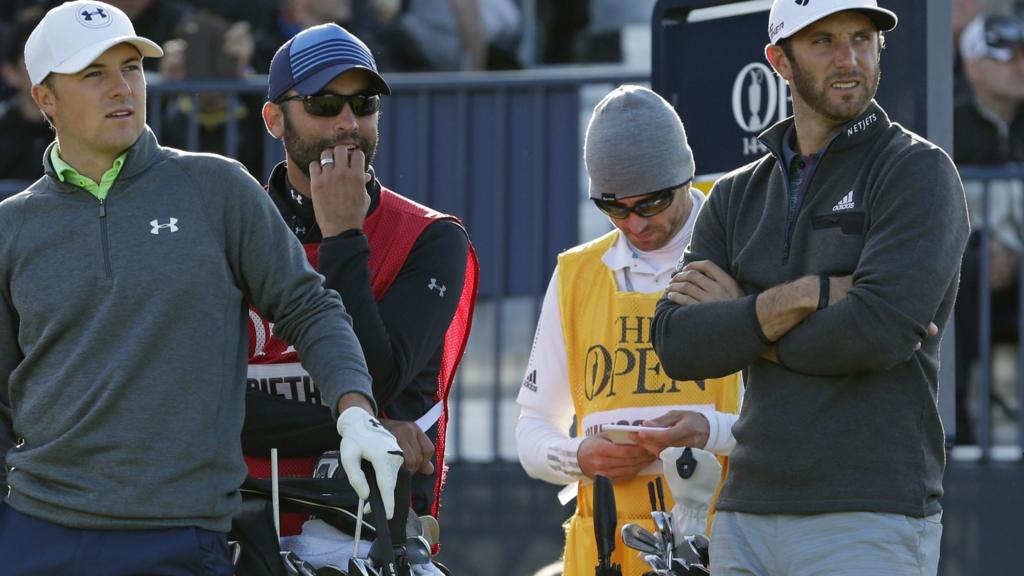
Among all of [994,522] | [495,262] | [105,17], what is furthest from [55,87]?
[994,522]

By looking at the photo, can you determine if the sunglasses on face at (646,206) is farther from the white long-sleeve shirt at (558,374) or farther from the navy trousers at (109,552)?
the navy trousers at (109,552)

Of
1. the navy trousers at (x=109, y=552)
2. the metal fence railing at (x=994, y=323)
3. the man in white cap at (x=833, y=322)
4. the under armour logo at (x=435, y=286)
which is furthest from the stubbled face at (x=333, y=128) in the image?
the metal fence railing at (x=994, y=323)

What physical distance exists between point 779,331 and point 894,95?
1.00 metres

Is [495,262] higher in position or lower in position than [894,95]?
lower

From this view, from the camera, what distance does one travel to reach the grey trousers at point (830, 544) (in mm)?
4246

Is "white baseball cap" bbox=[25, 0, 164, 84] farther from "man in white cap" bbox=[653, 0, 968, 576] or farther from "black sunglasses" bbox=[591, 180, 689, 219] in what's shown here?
"man in white cap" bbox=[653, 0, 968, 576]

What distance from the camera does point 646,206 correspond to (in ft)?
17.1

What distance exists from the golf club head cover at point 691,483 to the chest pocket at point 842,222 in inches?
31.3

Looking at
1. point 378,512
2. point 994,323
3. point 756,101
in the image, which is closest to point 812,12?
point 756,101

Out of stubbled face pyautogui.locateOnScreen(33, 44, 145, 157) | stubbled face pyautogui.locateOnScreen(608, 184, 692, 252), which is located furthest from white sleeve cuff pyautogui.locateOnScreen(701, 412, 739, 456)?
stubbled face pyautogui.locateOnScreen(33, 44, 145, 157)

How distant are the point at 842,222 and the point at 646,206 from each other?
A: 0.90 metres

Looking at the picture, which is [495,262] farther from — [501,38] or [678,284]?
[678,284]

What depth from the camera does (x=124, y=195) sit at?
4383 mm

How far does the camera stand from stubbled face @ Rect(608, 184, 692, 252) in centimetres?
521
